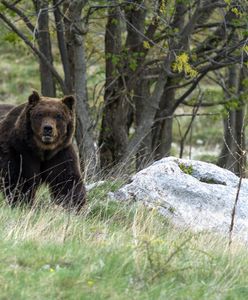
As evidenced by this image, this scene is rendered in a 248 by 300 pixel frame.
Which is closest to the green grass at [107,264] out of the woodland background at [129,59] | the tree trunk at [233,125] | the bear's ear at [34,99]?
the bear's ear at [34,99]

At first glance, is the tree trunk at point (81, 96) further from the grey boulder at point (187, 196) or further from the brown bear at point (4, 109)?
the grey boulder at point (187, 196)

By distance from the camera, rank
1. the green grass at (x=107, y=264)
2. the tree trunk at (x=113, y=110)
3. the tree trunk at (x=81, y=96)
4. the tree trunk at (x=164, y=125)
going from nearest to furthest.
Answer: the green grass at (x=107, y=264) < the tree trunk at (x=81, y=96) < the tree trunk at (x=113, y=110) < the tree trunk at (x=164, y=125)

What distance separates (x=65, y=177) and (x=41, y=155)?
0.37m

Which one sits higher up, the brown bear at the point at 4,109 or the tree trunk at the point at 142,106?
the brown bear at the point at 4,109

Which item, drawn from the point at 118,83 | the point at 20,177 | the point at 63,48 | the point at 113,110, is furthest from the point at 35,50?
the point at 20,177

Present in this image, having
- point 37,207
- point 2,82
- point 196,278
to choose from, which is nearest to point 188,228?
point 37,207

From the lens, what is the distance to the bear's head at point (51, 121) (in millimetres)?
9070

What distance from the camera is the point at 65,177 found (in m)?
9.33

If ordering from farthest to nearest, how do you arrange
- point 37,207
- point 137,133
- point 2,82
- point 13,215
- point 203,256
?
point 2,82, point 137,133, point 37,207, point 13,215, point 203,256

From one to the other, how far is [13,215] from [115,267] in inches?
84.3

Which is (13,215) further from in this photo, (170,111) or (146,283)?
(170,111)

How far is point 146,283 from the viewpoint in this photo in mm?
5977

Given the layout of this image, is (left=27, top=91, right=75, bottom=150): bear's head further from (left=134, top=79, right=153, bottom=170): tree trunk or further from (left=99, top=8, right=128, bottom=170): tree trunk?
Answer: (left=134, top=79, right=153, bottom=170): tree trunk

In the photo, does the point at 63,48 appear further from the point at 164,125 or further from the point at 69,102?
the point at 69,102
